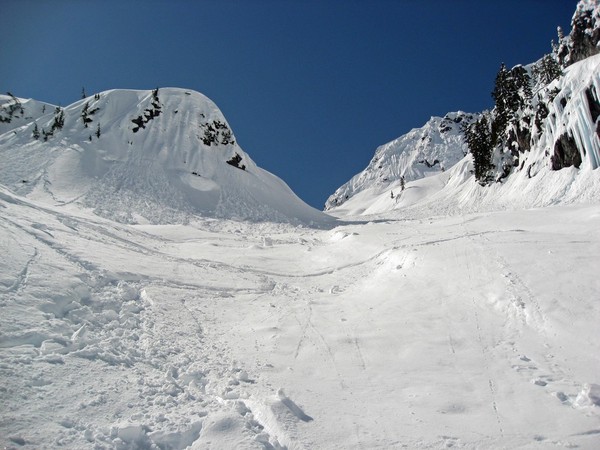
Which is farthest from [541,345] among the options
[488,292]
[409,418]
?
[409,418]

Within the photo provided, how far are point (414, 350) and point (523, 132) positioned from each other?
39.6m

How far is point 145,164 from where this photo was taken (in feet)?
140

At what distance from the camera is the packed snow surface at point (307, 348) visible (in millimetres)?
5754

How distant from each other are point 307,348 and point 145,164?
3896 centimetres

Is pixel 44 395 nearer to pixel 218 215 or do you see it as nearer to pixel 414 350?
pixel 414 350

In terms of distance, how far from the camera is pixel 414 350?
8406mm

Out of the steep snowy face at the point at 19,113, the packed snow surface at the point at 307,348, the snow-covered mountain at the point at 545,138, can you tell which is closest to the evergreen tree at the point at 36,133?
the steep snowy face at the point at 19,113

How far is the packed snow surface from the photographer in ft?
18.9

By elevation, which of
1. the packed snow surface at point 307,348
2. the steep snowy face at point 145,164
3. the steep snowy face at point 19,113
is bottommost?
the packed snow surface at point 307,348

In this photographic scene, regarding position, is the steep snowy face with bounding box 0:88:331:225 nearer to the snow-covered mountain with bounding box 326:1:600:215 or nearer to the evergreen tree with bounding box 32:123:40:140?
the evergreen tree with bounding box 32:123:40:140

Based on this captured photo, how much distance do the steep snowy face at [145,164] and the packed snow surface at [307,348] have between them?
20.4 metres

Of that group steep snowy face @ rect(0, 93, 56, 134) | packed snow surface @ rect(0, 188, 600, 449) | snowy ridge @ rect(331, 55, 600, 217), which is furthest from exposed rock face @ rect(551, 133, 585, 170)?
steep snowy face @ rect(0, 93, 56, 134)

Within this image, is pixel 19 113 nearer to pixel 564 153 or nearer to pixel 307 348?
pixel 307 348

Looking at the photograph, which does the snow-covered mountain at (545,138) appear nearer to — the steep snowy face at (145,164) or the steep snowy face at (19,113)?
the steep snowy face at (145,164)
